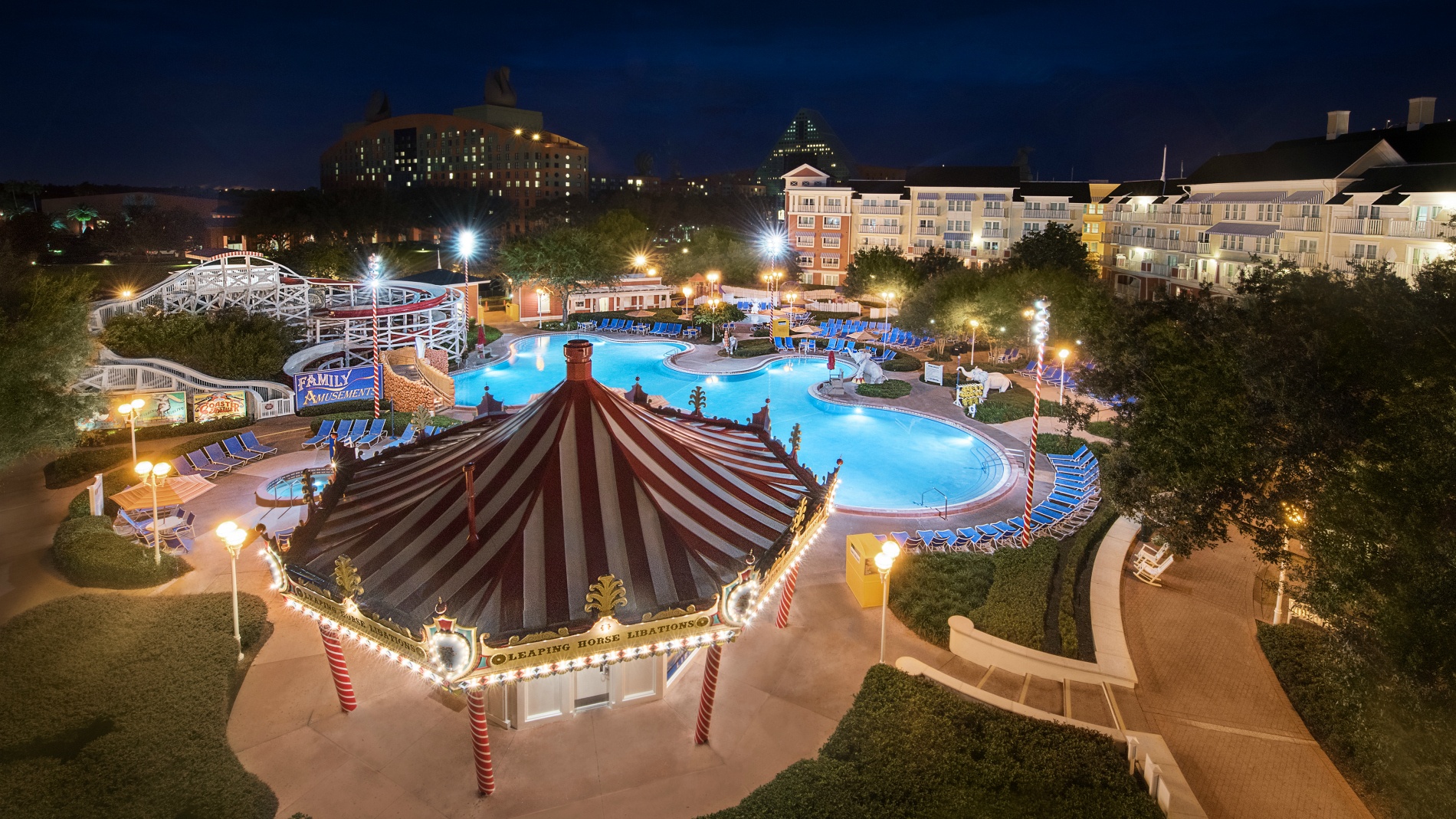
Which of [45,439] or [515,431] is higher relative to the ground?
[515,431]

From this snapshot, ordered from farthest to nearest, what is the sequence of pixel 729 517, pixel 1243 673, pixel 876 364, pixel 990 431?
pixel 876 364
pixel 990 431
pixel 1243 673
pixel 729 517

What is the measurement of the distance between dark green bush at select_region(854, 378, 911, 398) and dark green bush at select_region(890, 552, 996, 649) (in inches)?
766

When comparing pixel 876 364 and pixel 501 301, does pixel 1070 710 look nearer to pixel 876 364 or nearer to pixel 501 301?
pixel 876 364

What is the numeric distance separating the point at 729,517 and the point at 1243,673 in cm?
1026

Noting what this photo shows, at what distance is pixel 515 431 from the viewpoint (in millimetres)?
14844

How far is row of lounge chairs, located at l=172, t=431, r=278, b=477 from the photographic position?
26766 millimetres

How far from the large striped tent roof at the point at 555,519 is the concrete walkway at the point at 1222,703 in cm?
731

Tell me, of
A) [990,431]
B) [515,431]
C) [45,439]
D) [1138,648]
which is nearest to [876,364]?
[990,431]

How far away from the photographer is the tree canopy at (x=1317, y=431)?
1094 centimetres

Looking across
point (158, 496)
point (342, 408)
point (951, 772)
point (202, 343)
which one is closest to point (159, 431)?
point (202, 343)

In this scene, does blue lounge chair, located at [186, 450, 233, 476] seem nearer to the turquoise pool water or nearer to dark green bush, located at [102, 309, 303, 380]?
dark green bush, located at [102, 309, 303, 380]

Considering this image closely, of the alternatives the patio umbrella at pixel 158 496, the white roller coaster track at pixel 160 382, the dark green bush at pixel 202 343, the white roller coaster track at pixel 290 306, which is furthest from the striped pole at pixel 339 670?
the white roller coaster track at pixel 290 306

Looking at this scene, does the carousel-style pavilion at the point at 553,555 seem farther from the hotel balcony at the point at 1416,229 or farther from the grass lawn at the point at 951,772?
the hotel balcony at the point at 1416,229

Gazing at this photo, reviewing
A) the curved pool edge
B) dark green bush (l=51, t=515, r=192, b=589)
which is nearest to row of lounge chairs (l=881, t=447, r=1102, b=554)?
the curved pool edge
